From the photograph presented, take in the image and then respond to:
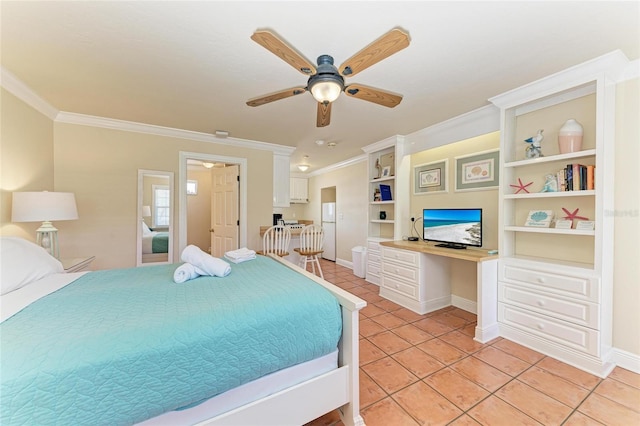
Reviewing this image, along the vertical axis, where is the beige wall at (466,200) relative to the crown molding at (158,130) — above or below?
below

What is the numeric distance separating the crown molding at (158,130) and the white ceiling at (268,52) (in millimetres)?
206

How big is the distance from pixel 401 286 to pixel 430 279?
38cm

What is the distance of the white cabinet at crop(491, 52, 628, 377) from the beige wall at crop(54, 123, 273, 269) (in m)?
4.12

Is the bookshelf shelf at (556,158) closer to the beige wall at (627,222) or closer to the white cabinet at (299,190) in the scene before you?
the beige wall at (627,222)

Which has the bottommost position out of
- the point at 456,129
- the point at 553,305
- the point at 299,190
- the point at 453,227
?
the point at 553,305

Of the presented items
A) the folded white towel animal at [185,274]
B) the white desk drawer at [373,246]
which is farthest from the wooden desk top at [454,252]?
the folded white towel animal at [185,274]

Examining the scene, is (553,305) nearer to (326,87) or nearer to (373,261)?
(373,261)

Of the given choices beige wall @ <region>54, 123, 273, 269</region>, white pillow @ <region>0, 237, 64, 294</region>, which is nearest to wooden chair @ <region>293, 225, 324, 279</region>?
beige wall @ <region>54, 123, 273, 269</region>

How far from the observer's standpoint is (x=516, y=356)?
7.06ft

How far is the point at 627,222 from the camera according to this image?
1.98 meters

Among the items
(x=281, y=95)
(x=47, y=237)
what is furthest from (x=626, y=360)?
(x=47, y=237)

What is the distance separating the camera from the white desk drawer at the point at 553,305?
193 cm

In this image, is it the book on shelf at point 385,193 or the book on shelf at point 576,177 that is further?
the book on shelf at point 385,193

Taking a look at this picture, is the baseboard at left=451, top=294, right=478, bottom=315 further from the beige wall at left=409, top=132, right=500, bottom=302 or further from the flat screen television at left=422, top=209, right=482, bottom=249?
the flat screen television at left=422, top=209, right=482, bottom=249
